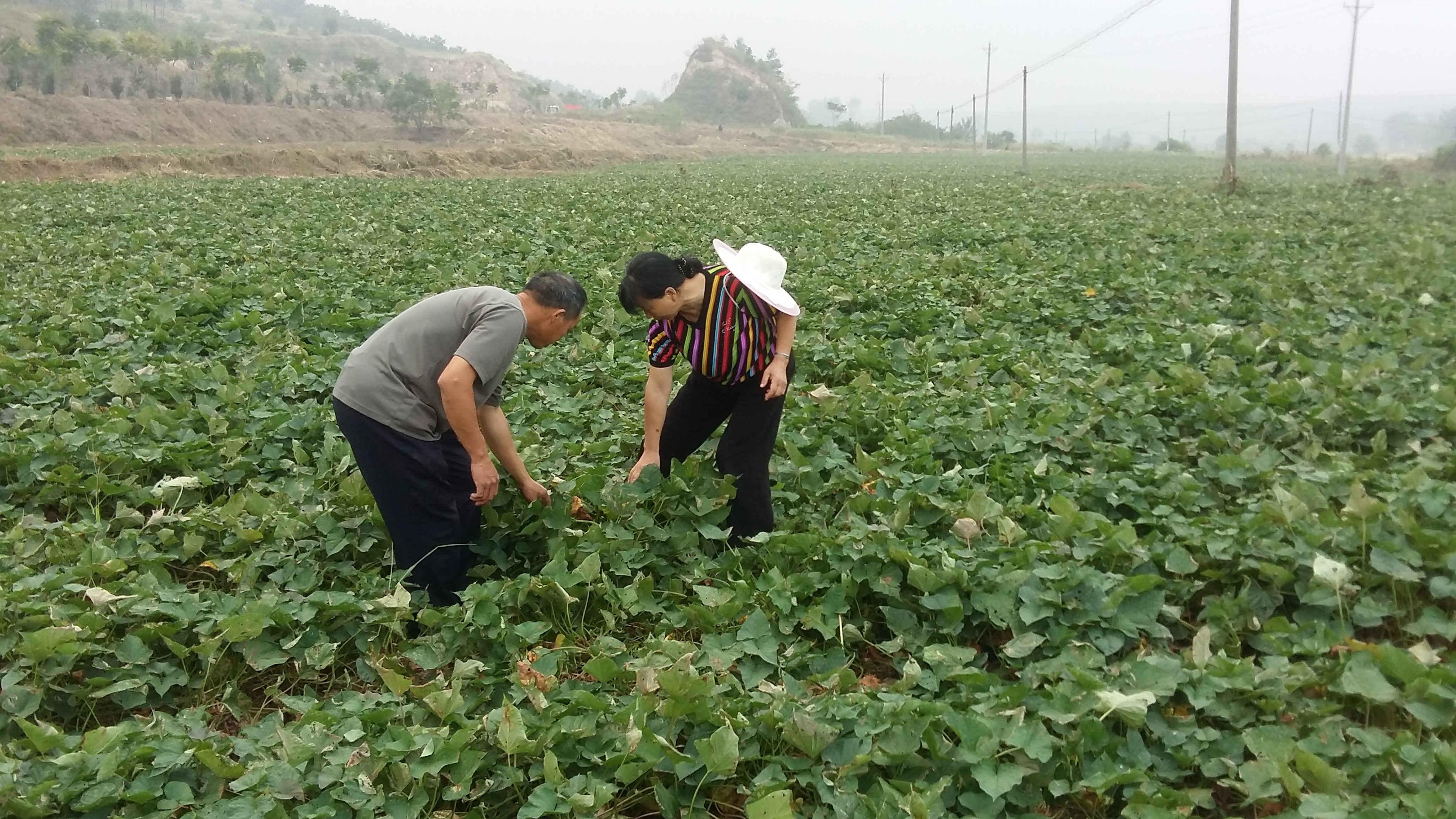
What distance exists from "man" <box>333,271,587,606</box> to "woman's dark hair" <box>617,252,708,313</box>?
0.61 feet

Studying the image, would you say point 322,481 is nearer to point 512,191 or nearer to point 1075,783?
point 1075,783

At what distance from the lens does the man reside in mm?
3260

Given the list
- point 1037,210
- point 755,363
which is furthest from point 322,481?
point 1037,210

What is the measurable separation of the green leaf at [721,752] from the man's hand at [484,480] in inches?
56.3

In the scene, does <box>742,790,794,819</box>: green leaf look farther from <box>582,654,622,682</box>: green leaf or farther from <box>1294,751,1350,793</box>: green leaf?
<box>1294,751,1350,793</box>: green leaf

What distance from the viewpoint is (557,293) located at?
11.0 feet

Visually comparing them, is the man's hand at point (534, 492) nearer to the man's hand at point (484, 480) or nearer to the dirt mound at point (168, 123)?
the man's hand at point (484, 480)

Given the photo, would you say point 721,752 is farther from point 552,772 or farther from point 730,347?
point 730,347

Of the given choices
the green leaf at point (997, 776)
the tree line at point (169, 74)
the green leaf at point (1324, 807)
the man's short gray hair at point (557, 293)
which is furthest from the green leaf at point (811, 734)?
the tree line at point (169, 74)

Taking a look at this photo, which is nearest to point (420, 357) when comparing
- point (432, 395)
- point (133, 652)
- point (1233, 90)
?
point (432, 395)

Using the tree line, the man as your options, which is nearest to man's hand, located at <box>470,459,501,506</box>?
the man

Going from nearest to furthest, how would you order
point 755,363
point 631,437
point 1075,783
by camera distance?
point 1075,783 → point 755,363 → point 631,437

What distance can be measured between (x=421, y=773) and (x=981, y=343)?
475cm

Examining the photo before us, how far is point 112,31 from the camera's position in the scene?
78.4m
